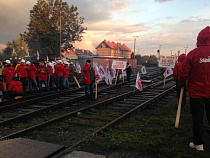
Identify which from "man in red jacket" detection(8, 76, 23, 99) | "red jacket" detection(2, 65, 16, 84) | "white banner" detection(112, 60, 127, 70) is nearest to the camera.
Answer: "man in red jacket" detection(8, 76, 23, 99)

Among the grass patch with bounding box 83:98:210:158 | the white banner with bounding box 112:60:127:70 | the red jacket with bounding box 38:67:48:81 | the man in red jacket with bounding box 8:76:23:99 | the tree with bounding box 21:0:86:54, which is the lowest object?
the grass patch with bounding box 83:98:210:158

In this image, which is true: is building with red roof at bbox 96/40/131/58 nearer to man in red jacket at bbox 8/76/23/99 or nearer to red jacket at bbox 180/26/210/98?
man in red jacket at bbox 8/76/23/99

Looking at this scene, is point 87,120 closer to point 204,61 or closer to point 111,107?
point 111,107

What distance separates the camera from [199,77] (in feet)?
12.8

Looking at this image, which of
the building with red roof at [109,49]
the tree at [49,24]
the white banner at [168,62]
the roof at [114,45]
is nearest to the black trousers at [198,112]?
the white banner at [168,62]

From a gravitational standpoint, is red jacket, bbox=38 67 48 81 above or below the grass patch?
above

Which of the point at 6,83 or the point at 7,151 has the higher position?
the point at 6,83

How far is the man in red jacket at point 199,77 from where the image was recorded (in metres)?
3.87

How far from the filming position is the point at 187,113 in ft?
24.7

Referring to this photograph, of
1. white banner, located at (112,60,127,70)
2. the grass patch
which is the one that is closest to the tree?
white banner, located at (112,60,127,70)

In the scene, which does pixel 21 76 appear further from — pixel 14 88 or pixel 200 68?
pixel 200 68

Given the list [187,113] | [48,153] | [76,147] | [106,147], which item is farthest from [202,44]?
[187,113]

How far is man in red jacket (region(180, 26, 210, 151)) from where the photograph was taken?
3.87 metres

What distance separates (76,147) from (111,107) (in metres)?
4.50
